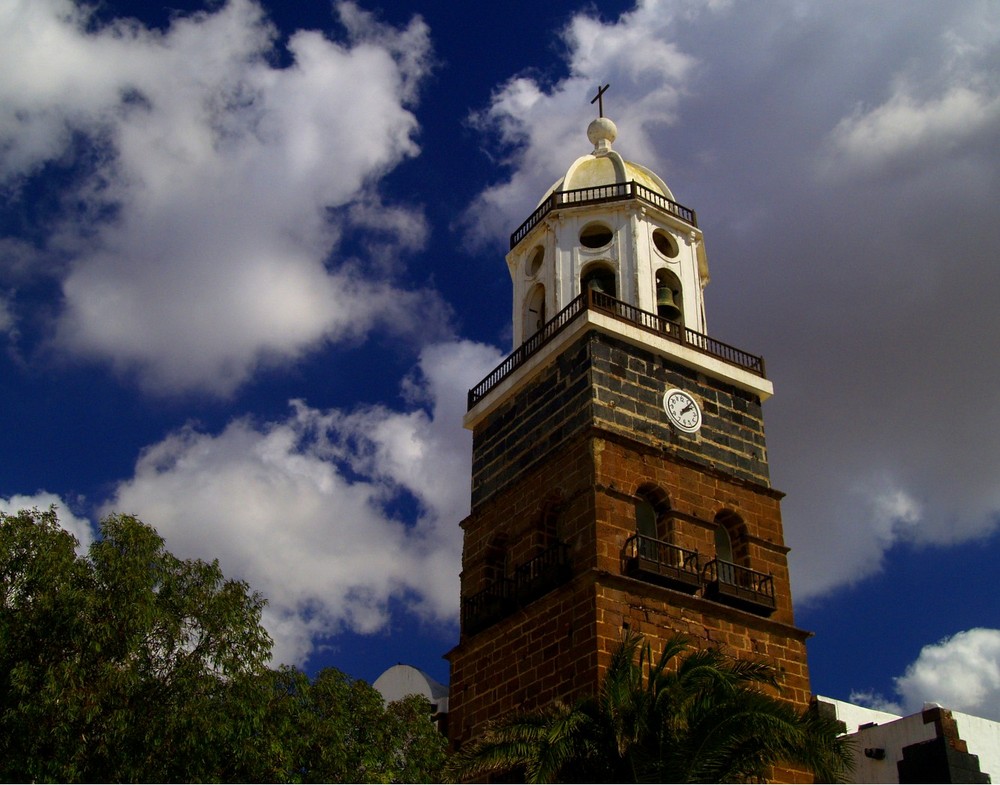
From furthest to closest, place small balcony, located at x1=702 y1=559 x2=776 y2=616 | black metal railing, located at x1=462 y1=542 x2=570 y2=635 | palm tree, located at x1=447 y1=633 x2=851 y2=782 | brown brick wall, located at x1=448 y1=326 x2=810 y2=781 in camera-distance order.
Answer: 1. small balcony, located at x1=702 y1=559 x2=776 y2=616
2. black metal railing, located at x1=462 y1=542 x2=570 y2=635
3. brown brick wall, located at x1=448 y1=326 x2=810 y2=781
4. palm tree, located at x1=447 y1=633 x2=851 y2=782

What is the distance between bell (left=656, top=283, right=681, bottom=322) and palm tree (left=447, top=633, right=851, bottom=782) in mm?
11699

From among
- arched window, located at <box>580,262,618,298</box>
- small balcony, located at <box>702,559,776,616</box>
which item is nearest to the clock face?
small balcony, located at <box>702,559,776,616</box>

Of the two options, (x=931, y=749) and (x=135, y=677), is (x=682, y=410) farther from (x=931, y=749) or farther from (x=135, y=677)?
(x=135, y=677)

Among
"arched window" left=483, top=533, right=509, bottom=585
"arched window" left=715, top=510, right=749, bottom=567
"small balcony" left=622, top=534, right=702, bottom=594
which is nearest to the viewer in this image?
"small balcony" left=622, top=534, right=702, bottom=594

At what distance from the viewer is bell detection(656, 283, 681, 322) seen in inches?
1034

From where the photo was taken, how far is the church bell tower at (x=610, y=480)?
21156mm

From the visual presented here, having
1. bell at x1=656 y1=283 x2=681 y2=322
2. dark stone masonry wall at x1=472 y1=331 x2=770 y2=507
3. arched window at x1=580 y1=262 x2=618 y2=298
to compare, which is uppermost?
arched window at x1=580 y1=262 x2=618 y2=298

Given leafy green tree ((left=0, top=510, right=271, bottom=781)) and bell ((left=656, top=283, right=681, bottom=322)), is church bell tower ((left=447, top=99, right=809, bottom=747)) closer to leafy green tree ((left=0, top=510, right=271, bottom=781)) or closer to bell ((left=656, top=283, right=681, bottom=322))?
bell ((left=656, top=283, right=681, bottom=322))

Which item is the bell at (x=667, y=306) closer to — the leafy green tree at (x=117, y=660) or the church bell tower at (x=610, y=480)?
the church bell tower at (x=610, y=480)

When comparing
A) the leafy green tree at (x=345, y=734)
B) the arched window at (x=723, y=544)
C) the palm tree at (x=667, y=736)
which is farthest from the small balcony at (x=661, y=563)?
the palm tree at (x=667, y=736)

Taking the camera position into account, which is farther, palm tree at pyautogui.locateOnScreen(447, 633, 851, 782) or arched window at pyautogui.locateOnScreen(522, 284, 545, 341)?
arched window at pyautogui.locateOnScreen(522, 284, 545, 341)

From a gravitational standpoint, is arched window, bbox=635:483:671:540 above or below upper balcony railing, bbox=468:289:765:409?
below

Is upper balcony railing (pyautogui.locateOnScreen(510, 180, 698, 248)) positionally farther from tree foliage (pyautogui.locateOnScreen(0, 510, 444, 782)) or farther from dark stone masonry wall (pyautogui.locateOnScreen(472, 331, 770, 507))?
tree foliage (pyautogui.locateOnScreen(0, 510, 444, 782))

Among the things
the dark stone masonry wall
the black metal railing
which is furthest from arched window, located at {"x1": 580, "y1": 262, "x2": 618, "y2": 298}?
the black metal railing
